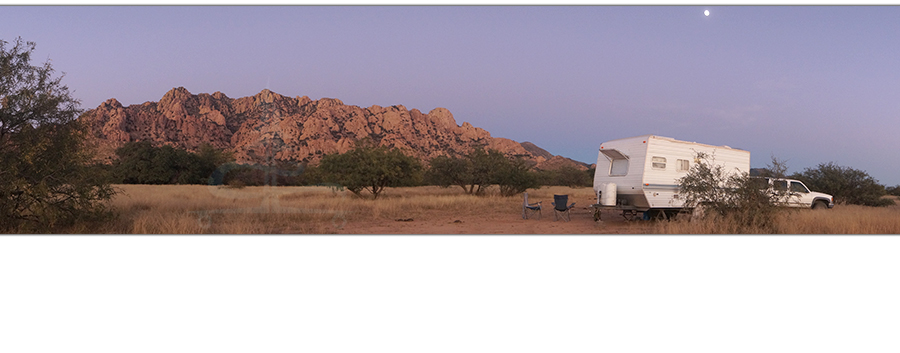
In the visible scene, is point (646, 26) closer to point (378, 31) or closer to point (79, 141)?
point (378, 31)

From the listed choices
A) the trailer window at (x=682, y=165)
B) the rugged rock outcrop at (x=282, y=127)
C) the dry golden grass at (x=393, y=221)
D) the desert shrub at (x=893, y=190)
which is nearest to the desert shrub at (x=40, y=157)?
the dry golden grass at (x=393, y=221)

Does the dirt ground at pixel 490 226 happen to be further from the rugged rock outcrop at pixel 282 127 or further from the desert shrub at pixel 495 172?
the desert shrub at pixel 495 172

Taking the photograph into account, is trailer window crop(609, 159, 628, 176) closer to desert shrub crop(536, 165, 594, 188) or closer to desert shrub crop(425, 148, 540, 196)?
desert shrub crop(425, 148, 540, 196)

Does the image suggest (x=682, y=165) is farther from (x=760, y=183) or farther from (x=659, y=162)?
(x=760, y=183)

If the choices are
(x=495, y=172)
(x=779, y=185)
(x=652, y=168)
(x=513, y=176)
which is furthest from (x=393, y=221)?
(x=513, y=176)
